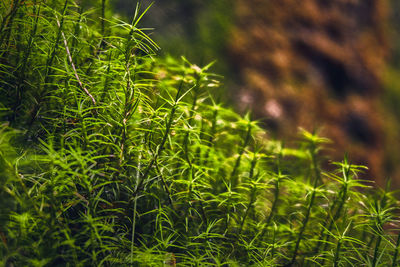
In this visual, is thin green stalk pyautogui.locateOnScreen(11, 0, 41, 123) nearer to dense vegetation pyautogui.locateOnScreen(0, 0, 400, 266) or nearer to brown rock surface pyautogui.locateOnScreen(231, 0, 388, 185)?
dense vegetation pyautogui.locateOnScreen(0, 0, 400, 266)

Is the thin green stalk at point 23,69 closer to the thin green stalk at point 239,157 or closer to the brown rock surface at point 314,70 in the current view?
the thin green stalk at point 239,157

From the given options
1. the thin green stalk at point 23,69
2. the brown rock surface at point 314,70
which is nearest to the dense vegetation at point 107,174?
the thin green stalk at point 23,69

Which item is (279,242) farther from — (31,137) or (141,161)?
(31,137)

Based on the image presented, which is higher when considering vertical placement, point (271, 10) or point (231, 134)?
point (271, 10)

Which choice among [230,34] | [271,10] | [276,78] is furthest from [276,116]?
[271,10]

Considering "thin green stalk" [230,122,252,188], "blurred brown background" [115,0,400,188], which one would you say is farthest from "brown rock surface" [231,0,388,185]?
"thin green stalk" [230,122,252,188]

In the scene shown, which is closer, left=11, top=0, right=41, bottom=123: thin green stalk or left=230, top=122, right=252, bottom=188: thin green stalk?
left=11, top=0, right=41, bottom=123: thin green stalk

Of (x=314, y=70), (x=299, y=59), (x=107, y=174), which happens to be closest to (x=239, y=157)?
(x=107, y=174)
